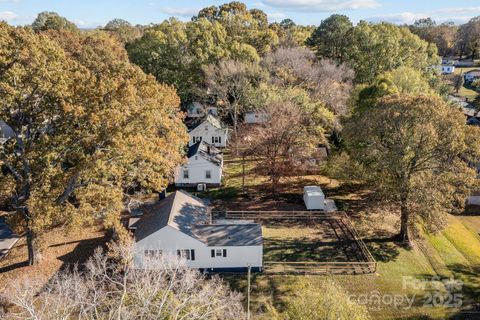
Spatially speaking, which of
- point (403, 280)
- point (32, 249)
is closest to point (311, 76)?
point (403, 280)

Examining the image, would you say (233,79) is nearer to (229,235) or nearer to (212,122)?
(212,122)

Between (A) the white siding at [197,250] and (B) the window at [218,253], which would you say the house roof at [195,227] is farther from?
(B) the window at [218,253]

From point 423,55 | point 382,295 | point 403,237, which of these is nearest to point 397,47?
point 423,55

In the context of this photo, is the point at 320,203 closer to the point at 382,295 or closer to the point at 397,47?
the point at 382,295

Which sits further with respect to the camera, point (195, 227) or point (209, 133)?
point (209, 133)

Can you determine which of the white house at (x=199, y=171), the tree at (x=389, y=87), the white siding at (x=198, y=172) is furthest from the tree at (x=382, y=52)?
the white siding at (x=198, y=172)

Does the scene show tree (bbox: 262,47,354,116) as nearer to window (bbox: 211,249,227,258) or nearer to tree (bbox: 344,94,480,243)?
tree (bbox: 344,94,480,243)
